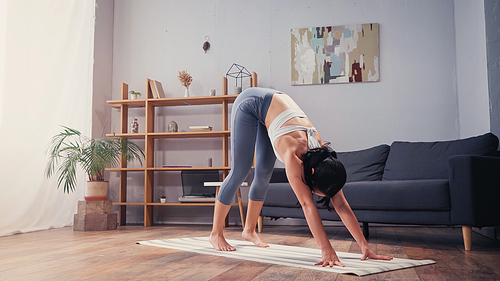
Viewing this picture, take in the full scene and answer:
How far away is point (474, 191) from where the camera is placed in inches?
89.9

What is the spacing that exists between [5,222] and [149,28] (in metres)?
2.74

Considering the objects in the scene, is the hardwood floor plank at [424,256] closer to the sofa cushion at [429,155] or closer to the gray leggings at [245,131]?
the sofa cushion at [429,155]

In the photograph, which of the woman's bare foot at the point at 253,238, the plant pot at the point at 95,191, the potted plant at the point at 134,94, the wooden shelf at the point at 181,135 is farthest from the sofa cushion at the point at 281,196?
the potted plant at the point at 134,94

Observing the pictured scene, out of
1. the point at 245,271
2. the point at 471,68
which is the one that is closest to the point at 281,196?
the point at 245,271

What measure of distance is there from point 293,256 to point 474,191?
113cm

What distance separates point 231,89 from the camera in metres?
4.61

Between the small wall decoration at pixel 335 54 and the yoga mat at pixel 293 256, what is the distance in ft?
7.92

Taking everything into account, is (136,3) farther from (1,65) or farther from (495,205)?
(495,205)

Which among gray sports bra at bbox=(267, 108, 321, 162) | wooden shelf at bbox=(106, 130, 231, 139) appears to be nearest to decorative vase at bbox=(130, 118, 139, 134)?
wooden shelf at bbox=(106, 130, 231, 139)

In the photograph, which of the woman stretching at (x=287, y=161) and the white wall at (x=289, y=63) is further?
the white wall at (x=289, y=63)

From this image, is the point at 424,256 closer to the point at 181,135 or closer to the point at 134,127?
the point at 181,135

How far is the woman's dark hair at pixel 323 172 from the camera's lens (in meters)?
1.67

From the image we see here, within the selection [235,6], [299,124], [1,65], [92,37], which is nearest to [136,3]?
[92,37]

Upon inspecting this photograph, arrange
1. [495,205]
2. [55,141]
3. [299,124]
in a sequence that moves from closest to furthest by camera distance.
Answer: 1. [299,124]
2. [495,205]
3. [55,141]
